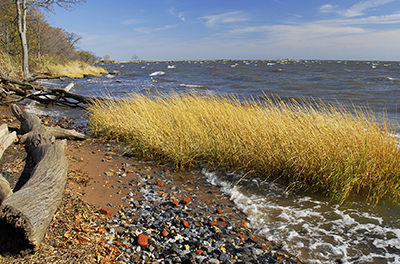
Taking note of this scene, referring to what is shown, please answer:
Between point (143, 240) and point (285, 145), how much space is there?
3037mm

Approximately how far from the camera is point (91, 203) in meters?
3.69

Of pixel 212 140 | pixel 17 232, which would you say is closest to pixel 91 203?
pixel 17 232

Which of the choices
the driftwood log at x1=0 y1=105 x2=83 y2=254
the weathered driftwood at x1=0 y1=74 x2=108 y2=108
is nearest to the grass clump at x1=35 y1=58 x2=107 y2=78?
the weathered driftwood at x1=0 y1=74 x2=108 y2=108

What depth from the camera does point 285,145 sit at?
4699 mm

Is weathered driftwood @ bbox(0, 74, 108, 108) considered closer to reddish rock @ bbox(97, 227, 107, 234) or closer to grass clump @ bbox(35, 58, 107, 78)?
reddish rock @ bbox(97, 227, 107, 234)

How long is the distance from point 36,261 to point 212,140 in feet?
12.5

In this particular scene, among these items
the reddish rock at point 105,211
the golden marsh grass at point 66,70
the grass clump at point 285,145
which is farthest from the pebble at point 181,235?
the golden marsh grass at point 66,70

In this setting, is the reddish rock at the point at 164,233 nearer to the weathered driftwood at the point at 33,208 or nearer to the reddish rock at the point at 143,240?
the reddish rock at the point at 143,240

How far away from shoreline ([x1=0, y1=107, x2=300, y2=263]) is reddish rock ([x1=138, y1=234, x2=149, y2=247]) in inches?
2.0

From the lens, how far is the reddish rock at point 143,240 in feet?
9.67

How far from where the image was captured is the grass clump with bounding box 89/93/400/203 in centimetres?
416

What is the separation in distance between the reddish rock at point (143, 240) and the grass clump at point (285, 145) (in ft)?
7.95

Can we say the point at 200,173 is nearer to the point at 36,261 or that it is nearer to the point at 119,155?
the point at 119,155

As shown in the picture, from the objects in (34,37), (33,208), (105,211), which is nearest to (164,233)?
(105,211)
